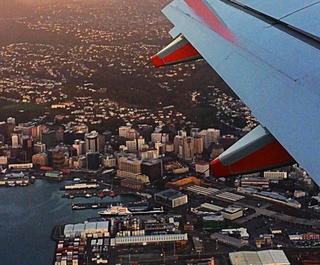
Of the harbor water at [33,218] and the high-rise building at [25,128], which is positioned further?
the high-rise building at [25,128]

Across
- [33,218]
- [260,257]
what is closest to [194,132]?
[33,218]

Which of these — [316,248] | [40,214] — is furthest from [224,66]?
[40,214]

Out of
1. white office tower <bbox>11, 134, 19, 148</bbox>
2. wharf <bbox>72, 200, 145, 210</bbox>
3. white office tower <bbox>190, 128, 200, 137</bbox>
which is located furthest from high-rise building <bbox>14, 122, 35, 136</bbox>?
wharf <bbox>72, 200, 145, 210</bbox>

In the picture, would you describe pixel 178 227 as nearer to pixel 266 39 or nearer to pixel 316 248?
pixel 316 248

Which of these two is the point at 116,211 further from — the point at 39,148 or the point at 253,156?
the point at 253,156

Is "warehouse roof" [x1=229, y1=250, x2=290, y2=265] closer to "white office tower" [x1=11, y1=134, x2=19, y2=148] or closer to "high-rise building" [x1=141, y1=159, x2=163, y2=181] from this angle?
"high-rise building" [x1=141, y1=159, x2=163, y2=181]

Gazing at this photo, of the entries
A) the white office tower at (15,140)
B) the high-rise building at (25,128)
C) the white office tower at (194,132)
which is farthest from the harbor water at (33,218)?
the white office tower at (194,132)

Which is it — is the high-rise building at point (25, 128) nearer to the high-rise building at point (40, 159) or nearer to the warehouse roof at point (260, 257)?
the high-rise building at point (40, 159)
